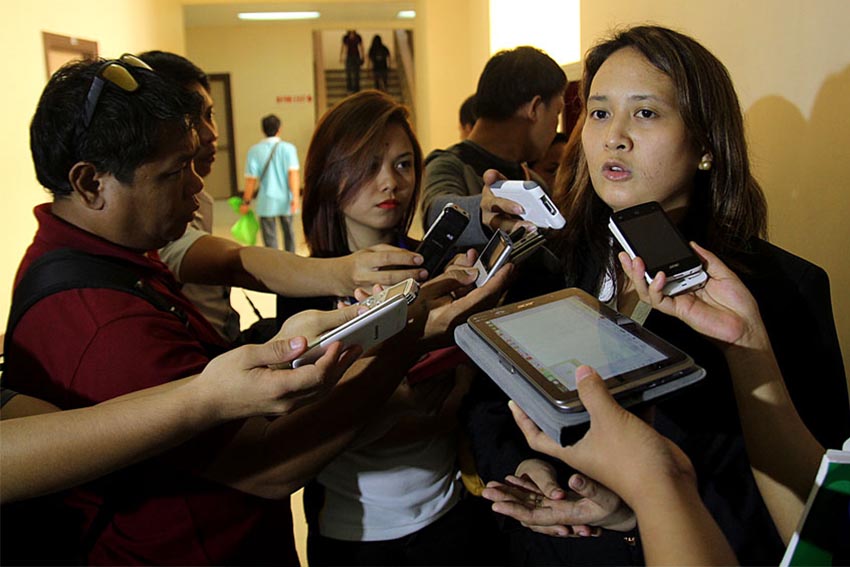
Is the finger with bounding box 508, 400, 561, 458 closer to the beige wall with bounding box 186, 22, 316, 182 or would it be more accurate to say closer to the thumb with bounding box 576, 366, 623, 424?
the thumb with bounding box 576, 366, 623, 424

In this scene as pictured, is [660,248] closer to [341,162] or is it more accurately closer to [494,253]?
[494,253]

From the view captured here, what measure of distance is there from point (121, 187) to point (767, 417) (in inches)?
45.9

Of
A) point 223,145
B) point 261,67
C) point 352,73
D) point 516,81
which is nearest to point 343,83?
point 352,73

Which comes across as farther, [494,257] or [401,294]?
[494,257]

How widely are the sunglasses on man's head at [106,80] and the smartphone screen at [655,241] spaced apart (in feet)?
2.94

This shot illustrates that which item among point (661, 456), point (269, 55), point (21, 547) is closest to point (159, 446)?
point (21, 547)

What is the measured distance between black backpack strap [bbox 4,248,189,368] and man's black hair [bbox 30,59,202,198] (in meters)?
0.16

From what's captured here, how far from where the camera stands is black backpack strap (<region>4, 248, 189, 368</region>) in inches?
40.7

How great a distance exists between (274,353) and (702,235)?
90 centimetres

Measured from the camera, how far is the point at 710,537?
0.72 metres

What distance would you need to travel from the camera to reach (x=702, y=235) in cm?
132

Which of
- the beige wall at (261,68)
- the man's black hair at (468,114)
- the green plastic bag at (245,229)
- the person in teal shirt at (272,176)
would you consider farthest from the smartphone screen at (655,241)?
the beige wall at (261,68)

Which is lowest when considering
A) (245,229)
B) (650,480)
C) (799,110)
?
(245,229)

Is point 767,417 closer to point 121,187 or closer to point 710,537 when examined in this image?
point 710,537
